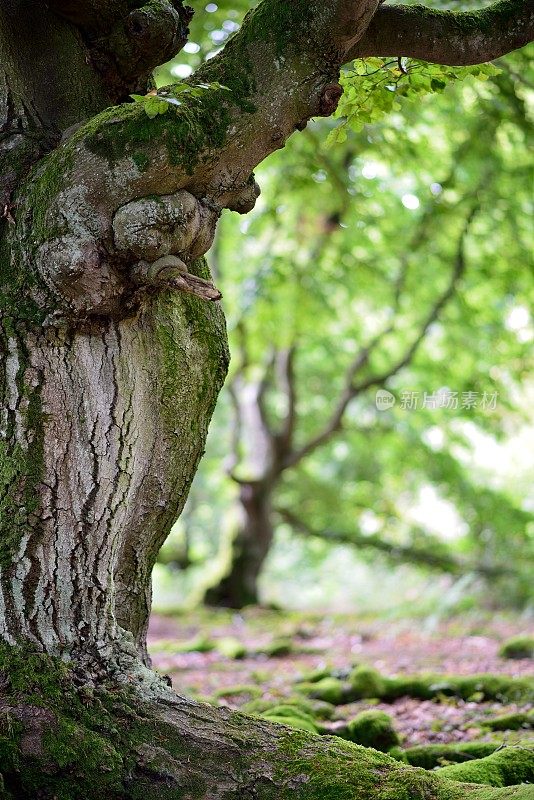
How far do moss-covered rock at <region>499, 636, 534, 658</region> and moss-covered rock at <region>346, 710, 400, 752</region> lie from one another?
342 cm

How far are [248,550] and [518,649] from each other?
18.4 ft

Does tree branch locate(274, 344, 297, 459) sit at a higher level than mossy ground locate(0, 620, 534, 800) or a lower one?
higher

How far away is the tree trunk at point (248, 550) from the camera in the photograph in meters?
12.6

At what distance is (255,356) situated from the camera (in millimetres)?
13039

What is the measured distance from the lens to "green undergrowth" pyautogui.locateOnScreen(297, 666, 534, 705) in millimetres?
5801

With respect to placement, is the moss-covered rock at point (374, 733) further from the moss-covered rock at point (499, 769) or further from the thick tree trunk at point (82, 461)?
the thick tree trunk at point (82, 461)

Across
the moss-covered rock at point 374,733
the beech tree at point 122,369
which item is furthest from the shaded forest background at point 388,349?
the moss-covered rock at point 374,733

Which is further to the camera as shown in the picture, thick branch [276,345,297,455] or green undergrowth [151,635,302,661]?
thick branch [276,345,297,455]

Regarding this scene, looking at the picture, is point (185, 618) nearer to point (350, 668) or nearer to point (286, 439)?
point (286, 439)

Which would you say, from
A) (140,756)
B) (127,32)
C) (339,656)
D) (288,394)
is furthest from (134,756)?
(288,394)

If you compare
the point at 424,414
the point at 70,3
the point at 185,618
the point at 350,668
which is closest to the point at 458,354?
the point at 424,414

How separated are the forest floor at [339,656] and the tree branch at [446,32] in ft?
10.1

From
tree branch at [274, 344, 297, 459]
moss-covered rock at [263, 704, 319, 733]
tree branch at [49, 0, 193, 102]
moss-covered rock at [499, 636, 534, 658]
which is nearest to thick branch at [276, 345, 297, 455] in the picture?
tree branch at [274, 344, 297, 459]

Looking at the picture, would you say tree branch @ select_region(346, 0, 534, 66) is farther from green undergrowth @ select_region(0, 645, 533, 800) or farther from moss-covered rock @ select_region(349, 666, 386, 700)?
moss-covered rock @ select_region(349, 666, 386, 700)
